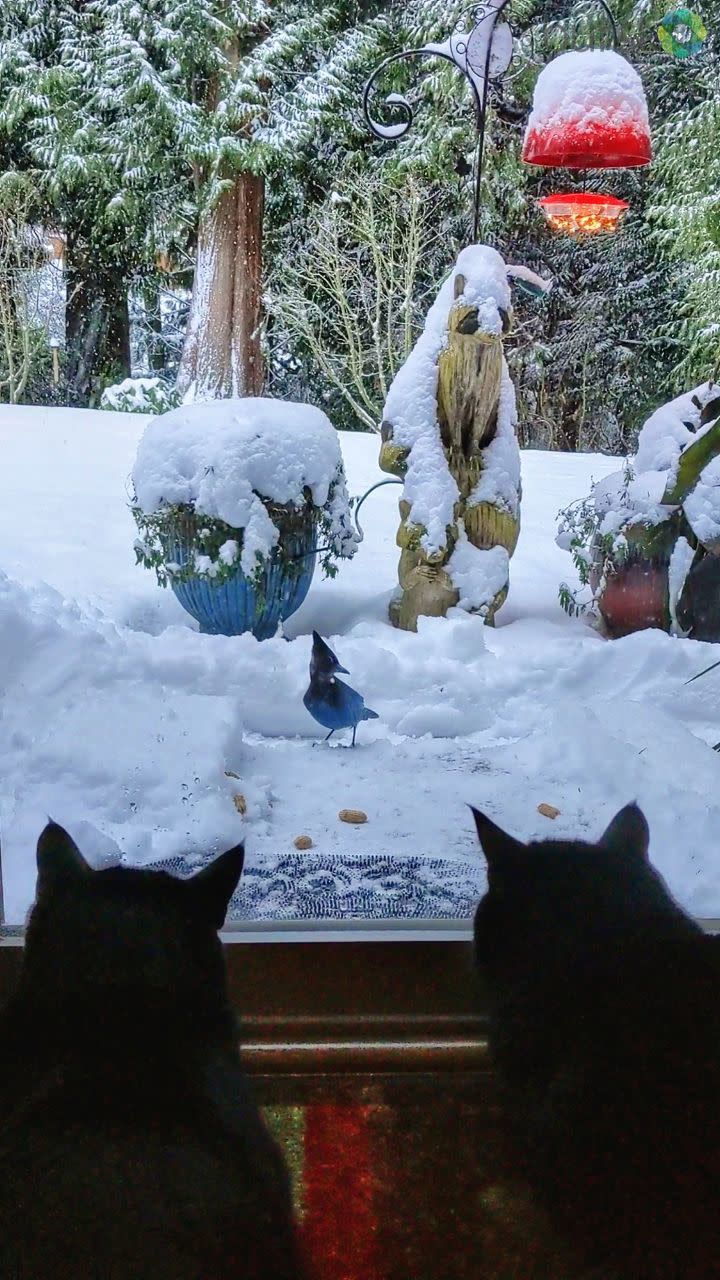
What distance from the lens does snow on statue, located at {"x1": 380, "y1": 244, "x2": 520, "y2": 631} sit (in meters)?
0.89

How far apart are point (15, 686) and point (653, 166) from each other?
0.63 metres

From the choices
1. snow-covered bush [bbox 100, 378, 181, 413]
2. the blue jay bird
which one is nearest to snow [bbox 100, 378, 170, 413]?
snow-covered bush [bbox 100, 378, 181, 413]

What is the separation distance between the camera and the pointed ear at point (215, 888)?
62 cm

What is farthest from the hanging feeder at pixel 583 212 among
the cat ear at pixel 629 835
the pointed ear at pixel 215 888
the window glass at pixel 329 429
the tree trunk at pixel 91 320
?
the pointed ear at pixel 215 888

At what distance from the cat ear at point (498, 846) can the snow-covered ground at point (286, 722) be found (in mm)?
22

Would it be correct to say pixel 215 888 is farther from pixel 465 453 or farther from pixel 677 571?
pixel 465 453

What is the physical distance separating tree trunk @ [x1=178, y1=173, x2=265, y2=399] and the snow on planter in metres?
0.33

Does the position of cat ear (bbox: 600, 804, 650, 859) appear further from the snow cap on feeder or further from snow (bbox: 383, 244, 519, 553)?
the snow cap on feeder

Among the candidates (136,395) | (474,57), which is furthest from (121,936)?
(474,57)

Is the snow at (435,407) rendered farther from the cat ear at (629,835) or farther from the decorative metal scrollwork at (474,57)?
the cat ear at (629,835)

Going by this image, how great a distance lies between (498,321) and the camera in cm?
88

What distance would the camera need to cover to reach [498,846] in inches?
25.7

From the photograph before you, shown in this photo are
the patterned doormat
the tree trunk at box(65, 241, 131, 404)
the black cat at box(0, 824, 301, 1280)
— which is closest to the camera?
the black cat at box(0, 824, 301, 1280)

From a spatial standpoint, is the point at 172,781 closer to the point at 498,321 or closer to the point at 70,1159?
the point at 70,1159
